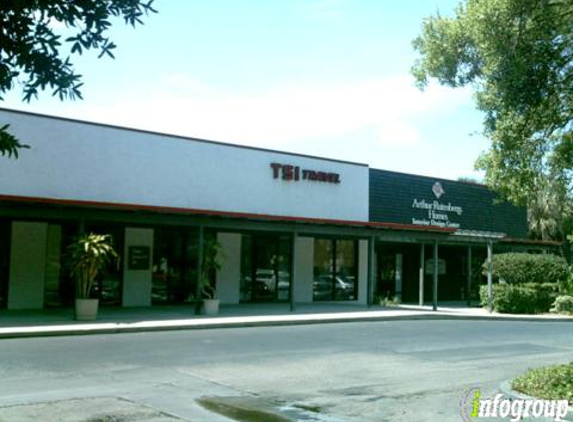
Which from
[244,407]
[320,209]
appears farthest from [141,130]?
[244,407]

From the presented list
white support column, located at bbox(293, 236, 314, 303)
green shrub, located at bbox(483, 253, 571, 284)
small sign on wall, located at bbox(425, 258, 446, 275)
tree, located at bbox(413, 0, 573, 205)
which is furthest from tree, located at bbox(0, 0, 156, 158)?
small sign on wall, located at bbox(425, 258, 446, 275)

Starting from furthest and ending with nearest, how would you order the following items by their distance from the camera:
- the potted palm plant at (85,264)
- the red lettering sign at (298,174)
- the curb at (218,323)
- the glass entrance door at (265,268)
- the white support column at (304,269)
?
1. the white support column at (304,269)
2. the red lettering sign at (298,174)
3. the glass entrance door at (265,268)
4. the potted palm plant at (85,264)
5. the curb at (218,323)

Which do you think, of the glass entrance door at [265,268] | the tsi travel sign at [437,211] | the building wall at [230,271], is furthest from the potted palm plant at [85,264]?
the tsi travel sign at [437,211]

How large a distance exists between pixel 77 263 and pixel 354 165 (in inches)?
562

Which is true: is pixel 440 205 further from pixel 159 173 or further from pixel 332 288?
pixel 159 173

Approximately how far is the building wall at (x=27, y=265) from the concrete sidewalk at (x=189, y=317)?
783mm

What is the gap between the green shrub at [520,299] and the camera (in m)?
26.9

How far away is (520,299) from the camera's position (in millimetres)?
26953

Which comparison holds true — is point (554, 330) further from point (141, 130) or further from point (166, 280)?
point (141, 130)

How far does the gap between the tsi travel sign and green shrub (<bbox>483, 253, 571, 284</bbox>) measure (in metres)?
3.22

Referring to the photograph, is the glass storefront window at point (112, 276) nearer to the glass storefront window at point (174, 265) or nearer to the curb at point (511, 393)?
the glass storefront window at point (174, 265)

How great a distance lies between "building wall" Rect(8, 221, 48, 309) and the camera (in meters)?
20.0

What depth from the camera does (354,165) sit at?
94.1 feet

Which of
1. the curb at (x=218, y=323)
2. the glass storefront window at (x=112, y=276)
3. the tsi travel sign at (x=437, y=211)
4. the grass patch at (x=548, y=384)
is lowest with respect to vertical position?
the curb at (x=218, y=323)
